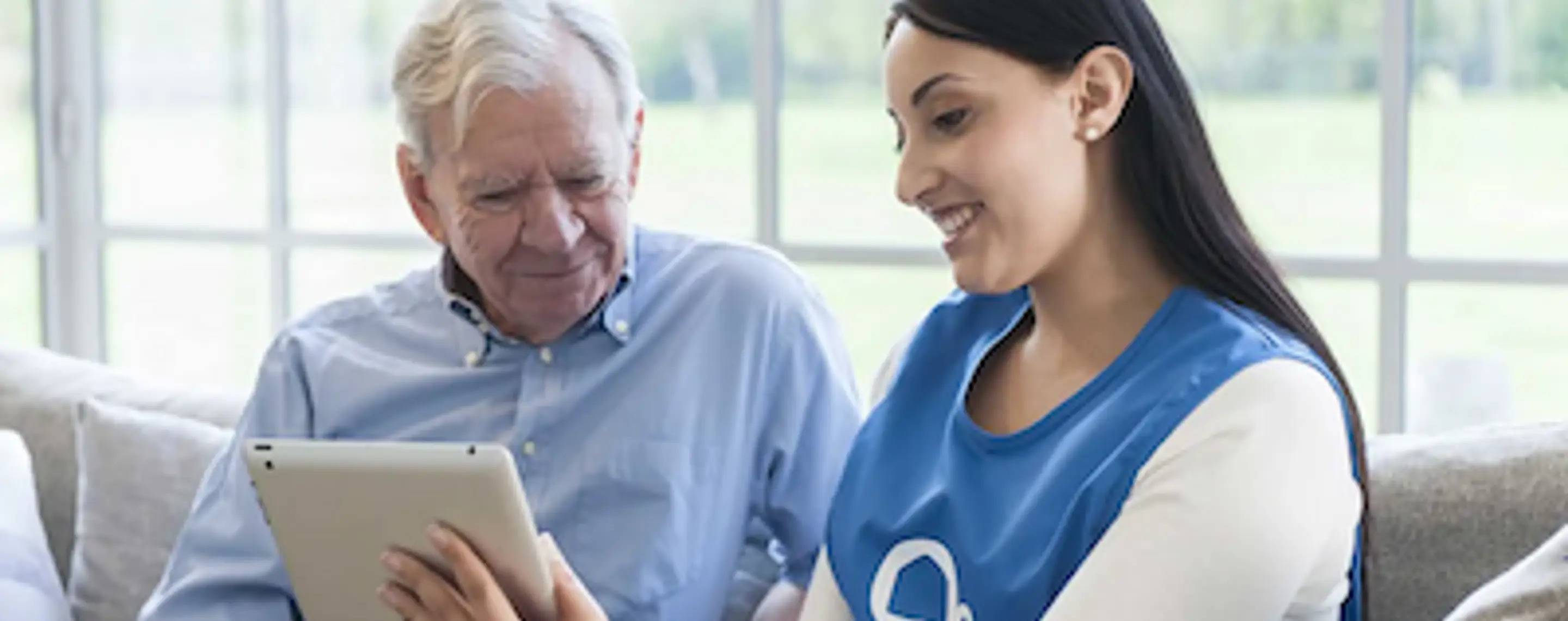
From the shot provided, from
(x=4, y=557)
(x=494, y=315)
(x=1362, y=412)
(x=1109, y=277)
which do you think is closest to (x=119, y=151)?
(x=4, y=557)

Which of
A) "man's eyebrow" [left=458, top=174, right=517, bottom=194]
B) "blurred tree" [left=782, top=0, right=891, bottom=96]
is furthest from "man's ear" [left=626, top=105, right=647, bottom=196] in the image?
"blurred tree" [left=782, top=0, right=891, bottom=96]

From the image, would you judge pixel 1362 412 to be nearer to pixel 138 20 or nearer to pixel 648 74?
pixel 648 74

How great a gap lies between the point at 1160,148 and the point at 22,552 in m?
1.62

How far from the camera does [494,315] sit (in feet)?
6.84

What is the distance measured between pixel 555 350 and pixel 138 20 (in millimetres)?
2084

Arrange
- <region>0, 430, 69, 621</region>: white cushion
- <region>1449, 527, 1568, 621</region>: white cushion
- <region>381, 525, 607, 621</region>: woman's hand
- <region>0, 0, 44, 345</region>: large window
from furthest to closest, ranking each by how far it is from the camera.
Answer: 1. <region>0, 0, 44, 345</region>: large window
2. <region>0, 430, 69, 621</region>: white cushion
3. <region>381, 525, 607, 621</region>: woman's hand
4. <region>1449, 527, 1568, 621</region>: white cushion

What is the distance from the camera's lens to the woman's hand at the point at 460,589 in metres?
1.65

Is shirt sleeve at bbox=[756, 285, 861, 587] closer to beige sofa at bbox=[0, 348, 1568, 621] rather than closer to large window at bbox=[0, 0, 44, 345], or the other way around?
beige sofa at bbox=[0, 348, 1568, 621]

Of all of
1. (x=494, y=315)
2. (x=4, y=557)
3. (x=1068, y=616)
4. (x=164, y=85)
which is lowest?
(x=4, y=557)

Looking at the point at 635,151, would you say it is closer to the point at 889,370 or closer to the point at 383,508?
the point at 889,370

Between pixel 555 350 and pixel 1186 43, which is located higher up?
pixel 1186 43

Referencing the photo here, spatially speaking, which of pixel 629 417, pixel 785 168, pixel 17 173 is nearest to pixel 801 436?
pixel 629 417

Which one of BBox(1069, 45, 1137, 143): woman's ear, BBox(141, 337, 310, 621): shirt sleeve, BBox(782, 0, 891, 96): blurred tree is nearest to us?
BBox(1069, 45, 1137, 143): woman's ear

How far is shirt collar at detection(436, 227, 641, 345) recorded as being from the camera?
2.02m
